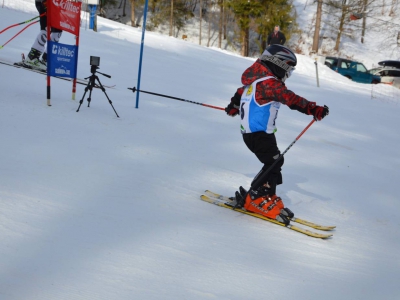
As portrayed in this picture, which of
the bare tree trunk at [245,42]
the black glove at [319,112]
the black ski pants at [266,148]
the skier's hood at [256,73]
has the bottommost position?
the black ski pants at [266,148]

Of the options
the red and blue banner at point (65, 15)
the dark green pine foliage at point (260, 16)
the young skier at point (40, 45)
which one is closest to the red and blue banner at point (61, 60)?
the red and blue banner at point (65, 15)

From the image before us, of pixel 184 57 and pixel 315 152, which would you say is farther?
pixel 184 57

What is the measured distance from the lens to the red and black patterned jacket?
416 cm

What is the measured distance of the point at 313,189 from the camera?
577 cm

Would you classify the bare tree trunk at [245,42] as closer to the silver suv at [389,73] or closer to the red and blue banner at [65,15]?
the silver suv at [389,73]

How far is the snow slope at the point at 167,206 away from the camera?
2.97 meters

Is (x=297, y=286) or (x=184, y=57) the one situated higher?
(x=184, y=57)

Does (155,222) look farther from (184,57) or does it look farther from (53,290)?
(184,57)

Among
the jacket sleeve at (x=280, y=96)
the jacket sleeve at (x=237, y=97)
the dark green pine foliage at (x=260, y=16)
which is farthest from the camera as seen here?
the dark green pine foliage at (x=260, y=16)

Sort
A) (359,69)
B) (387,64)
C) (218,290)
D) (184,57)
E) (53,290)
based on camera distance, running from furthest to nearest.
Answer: (387,64), (359,69), (184,57), (218,290), (53,290)

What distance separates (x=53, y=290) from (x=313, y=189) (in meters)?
3.85

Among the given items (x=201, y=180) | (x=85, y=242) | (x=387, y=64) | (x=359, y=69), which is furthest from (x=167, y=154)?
(x=387, y=64)

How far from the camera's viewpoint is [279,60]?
14.1 ft

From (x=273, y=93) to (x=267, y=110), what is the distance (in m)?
0.19
